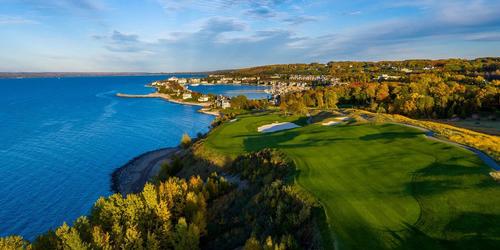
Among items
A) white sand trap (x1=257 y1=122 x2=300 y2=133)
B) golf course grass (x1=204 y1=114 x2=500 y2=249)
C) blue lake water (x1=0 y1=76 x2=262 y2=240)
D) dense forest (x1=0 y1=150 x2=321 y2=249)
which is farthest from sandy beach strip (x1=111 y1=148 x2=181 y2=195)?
golf course grass (x1=204 y1=114 x2=500 y2=249)

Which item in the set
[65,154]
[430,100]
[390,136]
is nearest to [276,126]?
[390,136]

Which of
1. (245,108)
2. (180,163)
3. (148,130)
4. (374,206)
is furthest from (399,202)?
(245,108)

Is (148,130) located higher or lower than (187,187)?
lower

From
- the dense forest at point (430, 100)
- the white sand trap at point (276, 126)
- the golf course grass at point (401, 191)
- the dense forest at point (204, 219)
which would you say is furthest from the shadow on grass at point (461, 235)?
the dense forest at point (430, 100)

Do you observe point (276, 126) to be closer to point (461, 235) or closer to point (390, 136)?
point (390, 136)

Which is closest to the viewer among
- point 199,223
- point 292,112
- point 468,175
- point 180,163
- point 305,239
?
point 305,239

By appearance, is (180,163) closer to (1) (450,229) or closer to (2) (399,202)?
(2) (399,202)
